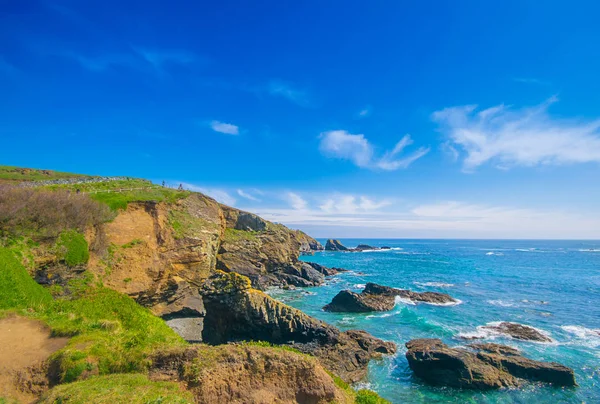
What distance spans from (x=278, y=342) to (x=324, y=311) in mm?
15535

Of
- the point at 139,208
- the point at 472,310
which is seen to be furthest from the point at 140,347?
the point at 472,310

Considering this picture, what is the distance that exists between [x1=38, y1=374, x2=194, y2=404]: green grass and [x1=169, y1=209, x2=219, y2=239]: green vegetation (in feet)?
82.9

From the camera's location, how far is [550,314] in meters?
35.0

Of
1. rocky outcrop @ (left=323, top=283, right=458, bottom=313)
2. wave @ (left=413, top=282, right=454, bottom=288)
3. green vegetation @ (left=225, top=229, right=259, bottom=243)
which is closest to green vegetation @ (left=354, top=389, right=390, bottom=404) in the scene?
rocky outcrop @ (left=323, top=283, right=458, bottom=313)

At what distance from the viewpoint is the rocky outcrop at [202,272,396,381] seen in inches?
862

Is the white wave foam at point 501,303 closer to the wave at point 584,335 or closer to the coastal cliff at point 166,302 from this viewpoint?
the wave at point 584,335

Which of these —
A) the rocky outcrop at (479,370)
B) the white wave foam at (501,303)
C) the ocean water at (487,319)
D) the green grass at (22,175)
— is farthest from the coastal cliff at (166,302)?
the green grass at (22,175)

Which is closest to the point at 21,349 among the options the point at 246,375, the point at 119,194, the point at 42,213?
the point at 246,375

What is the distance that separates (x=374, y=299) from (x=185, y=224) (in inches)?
1001

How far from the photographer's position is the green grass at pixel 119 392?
692 centimetres

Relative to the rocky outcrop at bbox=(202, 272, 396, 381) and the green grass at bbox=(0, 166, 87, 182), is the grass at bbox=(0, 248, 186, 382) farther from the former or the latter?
the green grass at bbox=(0, 166, 87, 182)

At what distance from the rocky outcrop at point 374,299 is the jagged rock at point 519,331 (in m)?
10.9

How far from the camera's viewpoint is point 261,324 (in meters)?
22.0

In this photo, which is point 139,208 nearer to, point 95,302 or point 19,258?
point 19,258
